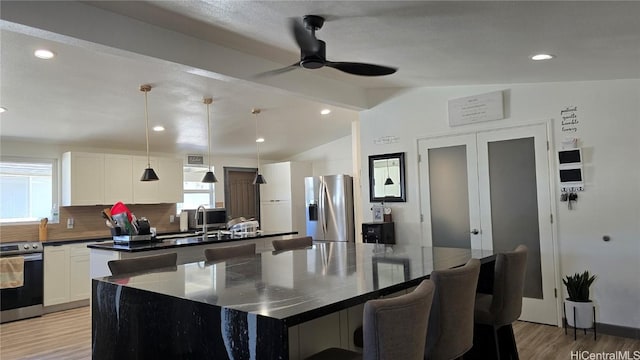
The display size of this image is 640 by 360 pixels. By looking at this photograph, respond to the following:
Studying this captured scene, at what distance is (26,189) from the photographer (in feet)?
18.5

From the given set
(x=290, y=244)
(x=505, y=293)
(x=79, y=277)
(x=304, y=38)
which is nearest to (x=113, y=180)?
(x=79, y=277)

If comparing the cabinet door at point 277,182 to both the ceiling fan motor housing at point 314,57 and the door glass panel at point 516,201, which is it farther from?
the ceiling fan motor housing at point 314,57

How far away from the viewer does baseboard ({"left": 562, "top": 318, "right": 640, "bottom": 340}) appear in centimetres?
369

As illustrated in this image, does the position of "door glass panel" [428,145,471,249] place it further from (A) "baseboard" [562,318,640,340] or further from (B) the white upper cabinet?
(B) the white upper cabinet

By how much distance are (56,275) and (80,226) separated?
868 mm

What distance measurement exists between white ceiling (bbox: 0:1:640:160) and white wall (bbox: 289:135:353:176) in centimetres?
218

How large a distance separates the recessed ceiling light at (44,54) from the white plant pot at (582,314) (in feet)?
16.0

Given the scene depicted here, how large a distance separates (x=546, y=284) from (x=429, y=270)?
8.65ft

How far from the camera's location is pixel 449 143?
15.7 ft

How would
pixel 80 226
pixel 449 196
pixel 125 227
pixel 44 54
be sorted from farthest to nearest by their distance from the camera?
pixel 80 226 < pixel 449 196 < pixel 125 227 < pixel 44 54

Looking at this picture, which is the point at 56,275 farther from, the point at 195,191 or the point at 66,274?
the point at 195,191

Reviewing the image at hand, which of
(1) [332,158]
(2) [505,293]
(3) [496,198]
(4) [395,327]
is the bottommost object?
(2) [505,293]

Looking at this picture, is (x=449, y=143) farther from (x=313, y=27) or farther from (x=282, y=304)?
(x=282, y=304)

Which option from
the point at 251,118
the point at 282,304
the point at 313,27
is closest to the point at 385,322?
the point at 282,304
